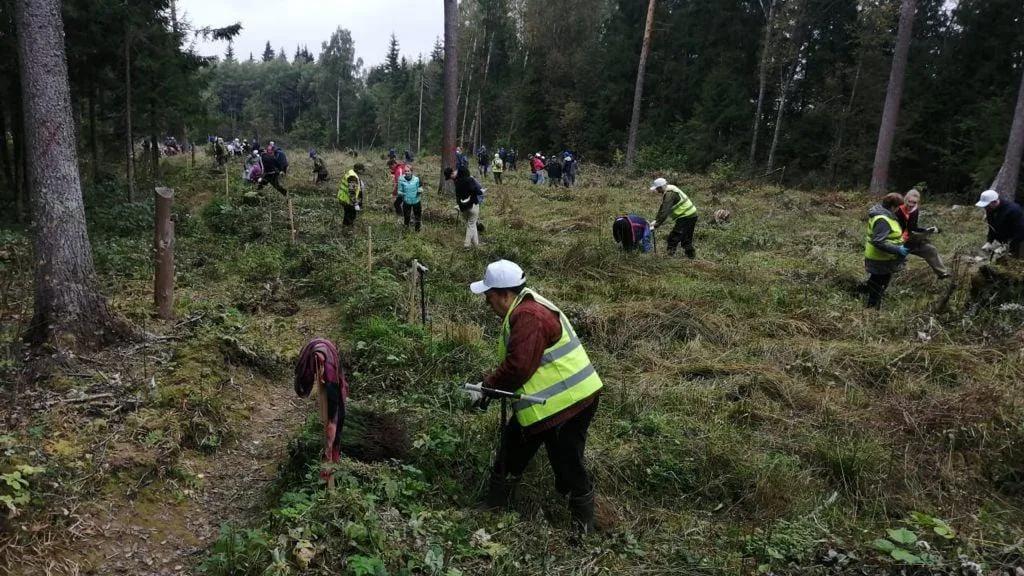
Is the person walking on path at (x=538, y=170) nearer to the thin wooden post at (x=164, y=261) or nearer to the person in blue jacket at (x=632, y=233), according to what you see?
the person in blue jacket at (x=632, y=233)

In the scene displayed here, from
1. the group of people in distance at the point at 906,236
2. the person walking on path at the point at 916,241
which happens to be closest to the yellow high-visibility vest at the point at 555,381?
the group of people in distance at the point at 906,236

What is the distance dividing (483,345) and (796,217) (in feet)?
38.9

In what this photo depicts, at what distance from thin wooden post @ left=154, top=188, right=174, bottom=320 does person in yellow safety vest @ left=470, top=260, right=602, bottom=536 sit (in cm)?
500

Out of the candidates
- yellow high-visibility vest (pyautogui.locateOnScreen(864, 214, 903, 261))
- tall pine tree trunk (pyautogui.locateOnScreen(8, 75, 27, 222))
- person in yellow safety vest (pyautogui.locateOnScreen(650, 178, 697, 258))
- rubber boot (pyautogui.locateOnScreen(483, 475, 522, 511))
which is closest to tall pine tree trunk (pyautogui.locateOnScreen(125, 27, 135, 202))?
tall pine tree trunk (pyautogui.locateOnScreen(8, 75, 27, 222))

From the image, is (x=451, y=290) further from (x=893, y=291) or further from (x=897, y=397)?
(x=893, y=291)

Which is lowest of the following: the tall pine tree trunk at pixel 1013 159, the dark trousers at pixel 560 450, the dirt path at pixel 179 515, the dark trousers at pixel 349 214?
the dirt path at pixel 179 515

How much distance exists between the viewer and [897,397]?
17.3ft

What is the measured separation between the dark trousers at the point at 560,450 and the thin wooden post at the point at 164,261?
506 cm

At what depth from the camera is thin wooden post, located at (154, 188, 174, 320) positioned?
6988mm

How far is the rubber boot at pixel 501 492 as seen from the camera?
390 cm

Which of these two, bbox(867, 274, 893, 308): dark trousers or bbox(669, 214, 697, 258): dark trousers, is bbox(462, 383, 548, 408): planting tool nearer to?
bbox(867, 274, 893, 308): dark trousers

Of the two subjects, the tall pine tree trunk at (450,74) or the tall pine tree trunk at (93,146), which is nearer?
the tall pine tree trunk at (93,146)

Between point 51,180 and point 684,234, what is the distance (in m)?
8.48

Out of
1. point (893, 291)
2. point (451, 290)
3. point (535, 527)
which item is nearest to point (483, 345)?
point (451, 290)
